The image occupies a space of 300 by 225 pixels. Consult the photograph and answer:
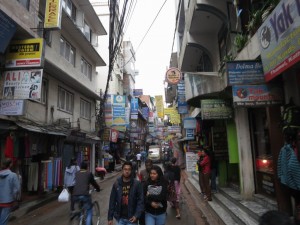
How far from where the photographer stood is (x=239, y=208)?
826cm

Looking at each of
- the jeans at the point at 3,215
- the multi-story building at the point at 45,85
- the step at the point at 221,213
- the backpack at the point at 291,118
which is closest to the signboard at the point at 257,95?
the backpack at the point at 291,118

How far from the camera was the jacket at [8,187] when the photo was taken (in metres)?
5.82

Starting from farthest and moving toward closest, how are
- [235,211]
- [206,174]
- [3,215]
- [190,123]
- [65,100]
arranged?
[190,123]
[65,100]
[206,174]
[235,211]
[3,215]

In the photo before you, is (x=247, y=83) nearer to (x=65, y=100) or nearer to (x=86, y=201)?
(x=86, y=201)

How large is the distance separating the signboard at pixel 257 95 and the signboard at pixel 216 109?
3.86 m

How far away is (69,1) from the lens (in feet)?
53.5

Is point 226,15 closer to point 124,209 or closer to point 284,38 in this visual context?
point 284,38

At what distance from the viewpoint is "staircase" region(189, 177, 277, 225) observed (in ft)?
23.0

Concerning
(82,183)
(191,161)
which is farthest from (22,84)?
(191,161)

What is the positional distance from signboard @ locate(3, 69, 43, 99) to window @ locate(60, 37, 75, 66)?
5583mm

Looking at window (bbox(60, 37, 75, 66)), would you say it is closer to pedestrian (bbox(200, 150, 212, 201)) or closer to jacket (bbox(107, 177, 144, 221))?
pedestrian (bbox(200, 150, 212, 201))

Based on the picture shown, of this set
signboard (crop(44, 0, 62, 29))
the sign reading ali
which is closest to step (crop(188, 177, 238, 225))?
signboard (crop(44, 0, 62, 29))

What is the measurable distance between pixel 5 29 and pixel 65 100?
24.3 ft

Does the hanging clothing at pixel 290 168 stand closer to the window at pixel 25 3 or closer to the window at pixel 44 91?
the window at pixel 25 3
